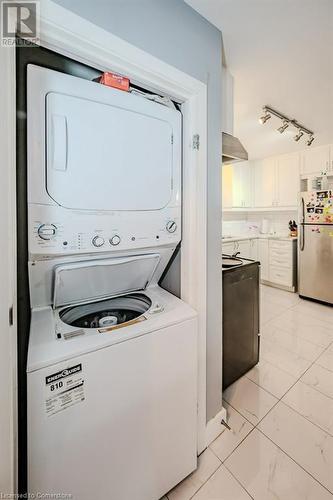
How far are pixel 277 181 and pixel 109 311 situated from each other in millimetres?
4039

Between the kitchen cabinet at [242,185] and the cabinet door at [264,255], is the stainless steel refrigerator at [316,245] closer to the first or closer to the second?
the cabinet door at [264,255]

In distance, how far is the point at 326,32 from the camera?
1.38m

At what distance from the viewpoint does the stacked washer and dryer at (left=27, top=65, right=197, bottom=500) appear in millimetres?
740

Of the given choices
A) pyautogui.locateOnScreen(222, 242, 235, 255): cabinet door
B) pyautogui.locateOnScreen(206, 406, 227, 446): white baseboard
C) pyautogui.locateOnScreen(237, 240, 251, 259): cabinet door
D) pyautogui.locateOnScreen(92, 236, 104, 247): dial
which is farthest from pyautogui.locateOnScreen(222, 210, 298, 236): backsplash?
pyautogui.locateOnScreen(92, 236, 104, 247): dial

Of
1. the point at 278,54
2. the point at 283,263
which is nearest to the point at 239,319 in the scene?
the point at 278,54

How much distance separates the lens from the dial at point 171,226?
3.69 feet

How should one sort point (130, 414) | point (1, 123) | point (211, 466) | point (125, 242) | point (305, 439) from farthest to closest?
point (305, 439), point (211, 466), point (125, 242), point (130, 414), point (1, 123)

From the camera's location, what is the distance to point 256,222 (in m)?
4.84

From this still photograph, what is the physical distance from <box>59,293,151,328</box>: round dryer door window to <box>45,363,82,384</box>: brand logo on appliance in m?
0.42

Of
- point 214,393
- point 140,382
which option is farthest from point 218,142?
point 214,393

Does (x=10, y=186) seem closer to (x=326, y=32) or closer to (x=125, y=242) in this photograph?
(x=125, y=242)

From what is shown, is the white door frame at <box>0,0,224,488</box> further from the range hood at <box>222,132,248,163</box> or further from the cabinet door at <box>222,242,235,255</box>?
the cabinet door at <box>222,242,235,255</box>

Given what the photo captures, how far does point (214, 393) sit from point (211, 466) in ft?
1.07

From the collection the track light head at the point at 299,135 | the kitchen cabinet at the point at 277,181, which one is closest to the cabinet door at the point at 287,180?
the kitchen cabinet at the point at 277,181
